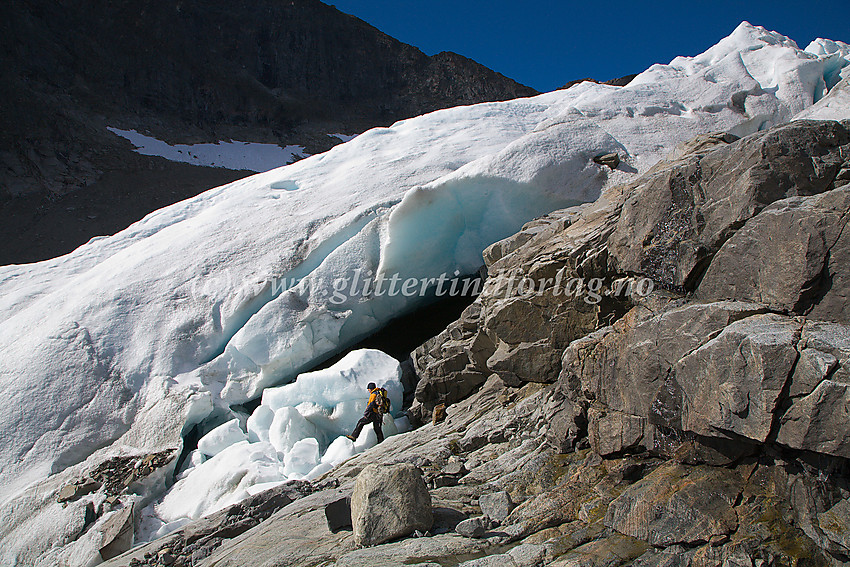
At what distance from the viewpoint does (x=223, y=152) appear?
36.8 metres

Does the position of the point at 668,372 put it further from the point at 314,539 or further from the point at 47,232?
the point at 47,232

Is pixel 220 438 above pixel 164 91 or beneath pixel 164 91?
beneath

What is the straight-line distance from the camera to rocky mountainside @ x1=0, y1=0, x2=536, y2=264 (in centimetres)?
2645

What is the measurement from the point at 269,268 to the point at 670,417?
707 centimetres

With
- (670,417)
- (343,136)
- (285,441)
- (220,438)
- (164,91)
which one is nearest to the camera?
(670,417)

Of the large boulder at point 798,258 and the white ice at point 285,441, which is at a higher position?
the large boulder at point 798,258

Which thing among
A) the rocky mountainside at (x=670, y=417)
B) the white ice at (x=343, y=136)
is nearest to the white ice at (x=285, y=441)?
the rocky mountainside at (x=670, y=417)

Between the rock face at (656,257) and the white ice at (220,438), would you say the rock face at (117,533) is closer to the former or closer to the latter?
the white ice at (220,438)

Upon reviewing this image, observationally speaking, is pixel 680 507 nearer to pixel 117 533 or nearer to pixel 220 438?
pixel 117 533

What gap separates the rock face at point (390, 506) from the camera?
382 centimetres

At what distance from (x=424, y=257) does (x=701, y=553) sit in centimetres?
677

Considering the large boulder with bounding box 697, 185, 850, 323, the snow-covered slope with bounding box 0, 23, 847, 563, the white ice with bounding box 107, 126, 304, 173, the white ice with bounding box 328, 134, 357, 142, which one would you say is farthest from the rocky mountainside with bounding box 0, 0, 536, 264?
the large boulder with bounding box 697, 185, 850, 323

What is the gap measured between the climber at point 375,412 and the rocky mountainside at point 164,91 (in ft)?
67.1

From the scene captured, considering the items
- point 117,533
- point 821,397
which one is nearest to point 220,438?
point 117,533
